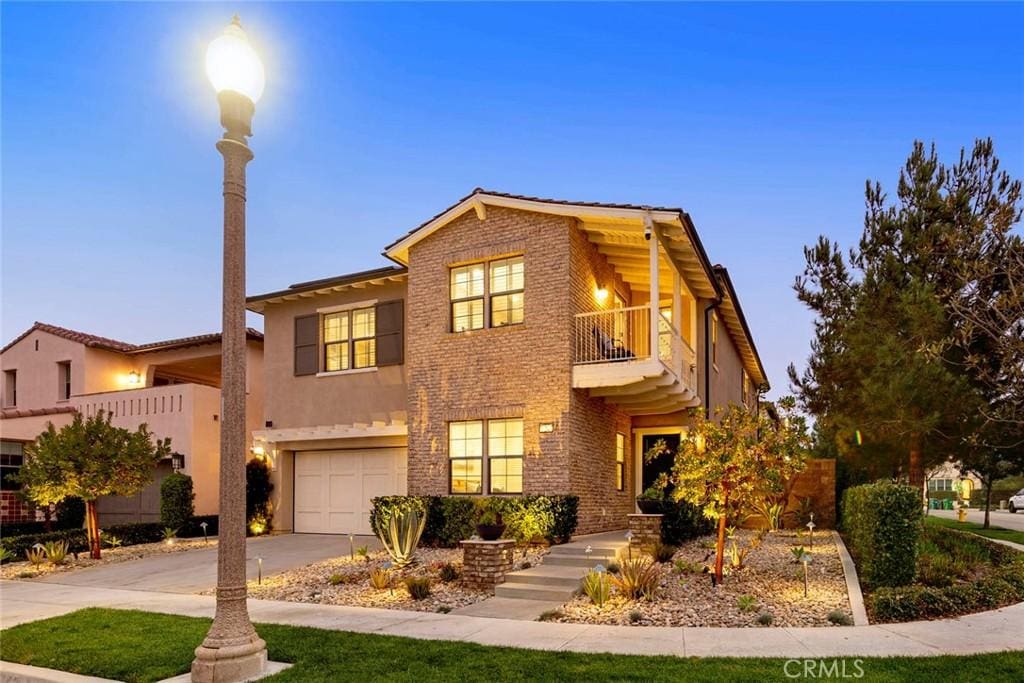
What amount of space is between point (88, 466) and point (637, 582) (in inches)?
482

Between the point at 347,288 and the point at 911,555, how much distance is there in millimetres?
13618

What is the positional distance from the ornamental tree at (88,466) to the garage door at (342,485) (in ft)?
12.8

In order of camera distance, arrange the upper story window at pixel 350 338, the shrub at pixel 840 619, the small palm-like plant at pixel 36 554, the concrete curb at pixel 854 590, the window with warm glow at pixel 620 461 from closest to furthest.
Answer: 1. the shrub at pixel 840 619
2. the concrete curb at pixel 854 590
3. the small palm-like plant at pixel 36 554
4. the window with warm glow at pixel 620 461
5. the upper story window at pixel 350 338

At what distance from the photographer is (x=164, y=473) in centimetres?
2053

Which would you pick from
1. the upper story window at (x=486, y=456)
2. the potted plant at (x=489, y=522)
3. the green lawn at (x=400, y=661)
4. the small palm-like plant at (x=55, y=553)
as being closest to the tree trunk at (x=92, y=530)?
the small palm-like plant at (x=55, y=553)

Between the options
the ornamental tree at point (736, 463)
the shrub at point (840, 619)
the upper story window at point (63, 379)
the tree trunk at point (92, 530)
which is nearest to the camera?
the shrub at point (840, 619)

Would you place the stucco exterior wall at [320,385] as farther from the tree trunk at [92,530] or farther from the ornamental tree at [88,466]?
the tree trunk at [92,530]

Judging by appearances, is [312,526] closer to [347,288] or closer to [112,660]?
[347,288]

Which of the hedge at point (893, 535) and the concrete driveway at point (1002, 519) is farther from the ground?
the hedge at point (893, 535)

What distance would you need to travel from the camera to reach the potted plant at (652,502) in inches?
456

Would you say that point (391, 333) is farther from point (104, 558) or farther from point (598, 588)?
point (598, 588)

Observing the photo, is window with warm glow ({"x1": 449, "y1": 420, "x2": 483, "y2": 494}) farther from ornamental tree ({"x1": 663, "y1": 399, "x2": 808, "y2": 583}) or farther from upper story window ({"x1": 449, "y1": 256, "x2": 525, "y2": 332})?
ornamental tree ({"x1": 663, "y1": 399, "x2": 808, "y2": 583})

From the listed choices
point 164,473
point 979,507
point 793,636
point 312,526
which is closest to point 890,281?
point 793,636

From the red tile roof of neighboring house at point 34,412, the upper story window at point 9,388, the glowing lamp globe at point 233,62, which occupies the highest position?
the glowing lamp globe at point 233,62
